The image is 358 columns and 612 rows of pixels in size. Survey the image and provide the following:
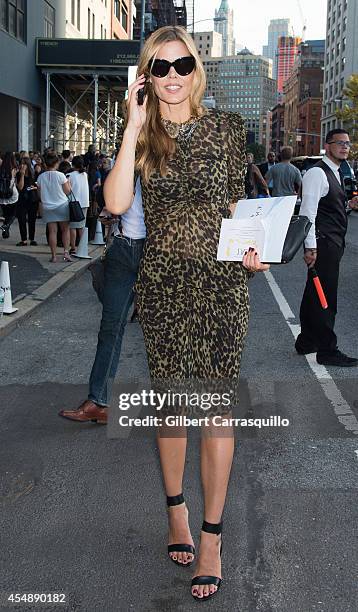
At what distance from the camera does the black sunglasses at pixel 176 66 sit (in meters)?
2.78

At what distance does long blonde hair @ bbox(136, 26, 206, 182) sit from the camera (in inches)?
109

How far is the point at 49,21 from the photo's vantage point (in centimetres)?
3138

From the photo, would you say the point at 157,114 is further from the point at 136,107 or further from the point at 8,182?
the point at 8,182

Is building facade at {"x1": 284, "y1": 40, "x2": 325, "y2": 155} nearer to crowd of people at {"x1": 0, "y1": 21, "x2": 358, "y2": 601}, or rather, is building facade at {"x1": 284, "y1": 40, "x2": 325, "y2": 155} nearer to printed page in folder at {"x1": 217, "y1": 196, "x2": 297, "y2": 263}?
crowd of people at {"x1": 0, "y1": 21, "x2": 358, "y2": 601}

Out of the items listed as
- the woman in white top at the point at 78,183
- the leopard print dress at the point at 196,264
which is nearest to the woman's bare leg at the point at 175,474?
the leopard print dress at the point at 196,264

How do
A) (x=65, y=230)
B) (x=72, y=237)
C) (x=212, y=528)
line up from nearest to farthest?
(x=212, y=528) → (x=65, y=230) → (x=72, y=237)

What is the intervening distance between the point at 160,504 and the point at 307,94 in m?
166

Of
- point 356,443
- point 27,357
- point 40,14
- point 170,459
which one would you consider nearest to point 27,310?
point 27,357

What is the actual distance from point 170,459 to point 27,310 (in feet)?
19.9

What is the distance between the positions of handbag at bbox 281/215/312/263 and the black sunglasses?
0.70 meters

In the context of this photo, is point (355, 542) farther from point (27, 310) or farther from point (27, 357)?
point (27, 310)

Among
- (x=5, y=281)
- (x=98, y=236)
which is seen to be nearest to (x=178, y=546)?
(x=5, y=281)

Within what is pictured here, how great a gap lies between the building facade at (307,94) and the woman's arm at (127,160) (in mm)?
149168

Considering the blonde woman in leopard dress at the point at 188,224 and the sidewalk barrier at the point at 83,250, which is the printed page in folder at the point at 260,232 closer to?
the blonde woman in leopard dress at the point at 188,224
